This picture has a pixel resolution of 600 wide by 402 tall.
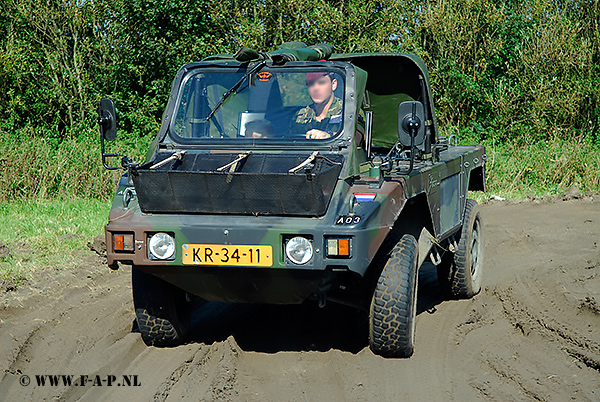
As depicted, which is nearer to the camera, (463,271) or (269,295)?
(269,295)

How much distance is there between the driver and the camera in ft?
17.8

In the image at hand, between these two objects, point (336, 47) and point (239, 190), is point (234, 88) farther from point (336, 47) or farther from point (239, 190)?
point (336, 47)

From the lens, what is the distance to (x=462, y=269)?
6.75 meters

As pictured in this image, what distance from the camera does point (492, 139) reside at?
16250 millimetres

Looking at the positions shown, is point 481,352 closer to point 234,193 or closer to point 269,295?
point 269,295

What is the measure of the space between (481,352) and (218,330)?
6.65 feet

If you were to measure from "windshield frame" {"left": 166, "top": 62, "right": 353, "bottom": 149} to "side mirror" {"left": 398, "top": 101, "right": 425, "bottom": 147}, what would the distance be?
1.72 ft

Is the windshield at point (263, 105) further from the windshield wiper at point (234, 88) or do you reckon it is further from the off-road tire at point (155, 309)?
the off-road tire at point (155, 309)

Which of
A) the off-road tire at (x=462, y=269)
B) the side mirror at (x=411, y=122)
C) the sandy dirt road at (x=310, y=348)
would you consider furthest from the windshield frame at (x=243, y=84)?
the off-road tire at (x=462, y=269)

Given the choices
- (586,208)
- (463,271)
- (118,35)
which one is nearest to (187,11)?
(118,35)

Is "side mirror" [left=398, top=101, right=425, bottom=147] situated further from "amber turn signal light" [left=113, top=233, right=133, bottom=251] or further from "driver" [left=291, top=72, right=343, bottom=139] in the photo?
"amber turn signal light" [left=113, top=233, right=133, bottom=251]

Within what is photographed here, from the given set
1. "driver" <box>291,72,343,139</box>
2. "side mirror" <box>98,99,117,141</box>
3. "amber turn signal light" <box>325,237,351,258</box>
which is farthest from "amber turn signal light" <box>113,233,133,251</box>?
"driver" <box>291,72,343,139</box>

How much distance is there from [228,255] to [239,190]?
0.43m

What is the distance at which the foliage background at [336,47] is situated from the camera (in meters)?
16.5
